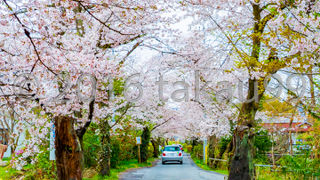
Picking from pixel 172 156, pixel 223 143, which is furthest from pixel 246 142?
pixel 172 156

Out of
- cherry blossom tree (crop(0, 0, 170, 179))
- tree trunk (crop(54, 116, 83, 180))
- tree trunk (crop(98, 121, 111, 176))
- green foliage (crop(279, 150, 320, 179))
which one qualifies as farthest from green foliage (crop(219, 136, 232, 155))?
tree trunk (crop(54, 116, 83, 180))

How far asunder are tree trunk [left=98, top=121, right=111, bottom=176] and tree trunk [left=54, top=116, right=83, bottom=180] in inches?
289

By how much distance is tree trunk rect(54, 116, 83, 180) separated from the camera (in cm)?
819

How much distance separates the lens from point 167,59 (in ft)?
53.0

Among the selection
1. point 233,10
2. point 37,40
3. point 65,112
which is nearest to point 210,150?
point 233,10

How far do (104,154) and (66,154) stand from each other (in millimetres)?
7687

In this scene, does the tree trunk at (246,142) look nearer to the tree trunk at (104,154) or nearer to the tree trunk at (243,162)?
the tree trunk at (243,162)

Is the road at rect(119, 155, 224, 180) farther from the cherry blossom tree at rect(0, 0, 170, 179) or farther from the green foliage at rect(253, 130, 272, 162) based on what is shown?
the cherry blossom tree at rect(0, 0, 170, 179)

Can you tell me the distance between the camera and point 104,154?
51.7 ft

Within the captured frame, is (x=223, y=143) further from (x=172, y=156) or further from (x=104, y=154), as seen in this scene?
(x=104, y=154)

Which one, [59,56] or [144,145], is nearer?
[59,56]

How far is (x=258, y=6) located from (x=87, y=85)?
21.1ft

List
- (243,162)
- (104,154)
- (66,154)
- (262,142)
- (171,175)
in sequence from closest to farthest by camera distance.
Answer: (66,154) → (243,162) → (104,154) → (171,175) → (262,142)

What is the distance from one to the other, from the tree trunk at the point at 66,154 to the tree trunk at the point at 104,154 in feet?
24.1
